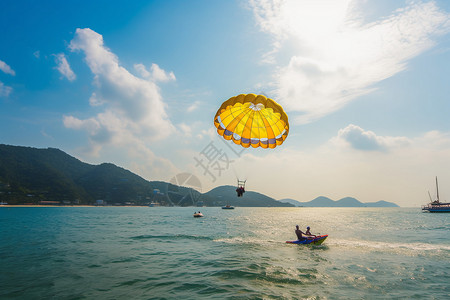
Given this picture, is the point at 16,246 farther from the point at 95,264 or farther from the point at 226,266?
the point at 226,266

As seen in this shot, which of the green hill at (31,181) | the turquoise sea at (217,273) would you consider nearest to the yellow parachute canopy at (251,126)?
the turquoise sea at (217,273)

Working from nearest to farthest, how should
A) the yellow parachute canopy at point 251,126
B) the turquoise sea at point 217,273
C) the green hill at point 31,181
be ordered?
1. the turquoise sea at point 217,273
2. the yellow parachute canopy at point 251,126
3. the green hill at point 31,181

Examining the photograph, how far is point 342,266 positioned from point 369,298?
5.98 m

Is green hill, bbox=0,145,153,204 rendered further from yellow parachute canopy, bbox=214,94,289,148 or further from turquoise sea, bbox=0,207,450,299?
yellow parachute canopy, bbox=214,94,289,148

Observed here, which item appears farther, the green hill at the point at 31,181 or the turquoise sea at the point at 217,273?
the green hill at the point at 31,181

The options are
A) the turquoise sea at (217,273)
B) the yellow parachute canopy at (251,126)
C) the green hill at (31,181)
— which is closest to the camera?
the turquoise sea at (217,273)

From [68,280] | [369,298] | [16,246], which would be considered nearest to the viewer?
[369,298]

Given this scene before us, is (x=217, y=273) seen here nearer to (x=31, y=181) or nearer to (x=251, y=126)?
(x=251, y=126)

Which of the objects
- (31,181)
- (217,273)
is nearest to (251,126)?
(217,273)

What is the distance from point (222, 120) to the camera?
18.1 m

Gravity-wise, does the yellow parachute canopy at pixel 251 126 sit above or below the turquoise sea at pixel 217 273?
above

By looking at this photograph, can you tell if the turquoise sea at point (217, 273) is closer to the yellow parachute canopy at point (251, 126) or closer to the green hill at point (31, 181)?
the yellow parachute canopy at point (251, 126)

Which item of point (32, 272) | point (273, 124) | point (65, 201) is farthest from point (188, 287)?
point (65, 201)

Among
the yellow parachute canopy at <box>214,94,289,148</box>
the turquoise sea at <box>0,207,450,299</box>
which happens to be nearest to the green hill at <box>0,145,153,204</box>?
the turquoise sea at <box>0,207,450,299</box>
